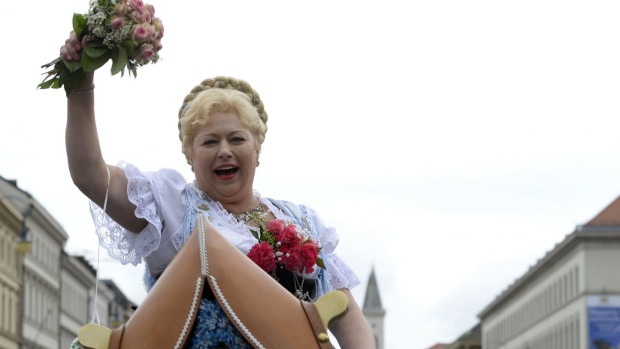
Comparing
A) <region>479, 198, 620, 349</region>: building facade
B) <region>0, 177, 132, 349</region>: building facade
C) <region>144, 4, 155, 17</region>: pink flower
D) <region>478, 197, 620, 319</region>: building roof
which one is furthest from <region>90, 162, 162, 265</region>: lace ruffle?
<region>478, 197, 620, 319</region>: building roof

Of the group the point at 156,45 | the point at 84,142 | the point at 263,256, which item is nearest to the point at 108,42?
the point at 156,45

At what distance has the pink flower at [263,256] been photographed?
4.83 metres

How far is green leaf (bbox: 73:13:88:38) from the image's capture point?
15.0 ft

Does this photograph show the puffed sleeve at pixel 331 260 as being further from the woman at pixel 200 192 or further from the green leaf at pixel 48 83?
the green leaf at pixel 48 83

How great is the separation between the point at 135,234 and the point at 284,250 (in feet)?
1.40

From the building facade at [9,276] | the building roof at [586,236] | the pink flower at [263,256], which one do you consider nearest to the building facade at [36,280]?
the building facade at [9,276]

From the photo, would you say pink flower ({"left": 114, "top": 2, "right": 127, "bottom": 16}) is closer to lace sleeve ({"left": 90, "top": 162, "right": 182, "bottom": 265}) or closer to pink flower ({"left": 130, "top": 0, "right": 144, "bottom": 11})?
pink flower ({"left": 130, "top": 0, "right": 144, "bottom": 11})

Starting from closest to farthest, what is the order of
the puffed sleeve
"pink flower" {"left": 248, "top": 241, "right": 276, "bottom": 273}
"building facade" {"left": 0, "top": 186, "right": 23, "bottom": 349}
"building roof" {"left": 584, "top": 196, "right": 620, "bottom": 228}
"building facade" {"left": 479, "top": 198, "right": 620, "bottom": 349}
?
"pink flower" {"left": 248, "top": 241, "right": 276, "bottom": 273} → the puffed sleeve → "building facade" {"left": 0, "top": 186, "right": 23, "bottom": 349} → "building facade" {"left": 479, "top": 198, "right": 620, "bottom": 349} → "building roof" {"left": 584, "top": 196, "right": 620, "bottom": 228}

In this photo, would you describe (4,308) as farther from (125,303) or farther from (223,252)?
(223,252)

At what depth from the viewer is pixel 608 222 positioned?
11206 centimetres

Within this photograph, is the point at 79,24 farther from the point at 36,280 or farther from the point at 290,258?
the point at 36,280

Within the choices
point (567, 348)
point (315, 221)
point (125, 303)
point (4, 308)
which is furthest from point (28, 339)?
point (315, 221)

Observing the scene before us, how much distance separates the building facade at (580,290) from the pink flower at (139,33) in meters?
101

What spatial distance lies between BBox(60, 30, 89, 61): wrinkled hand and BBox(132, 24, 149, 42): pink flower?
126 mm
